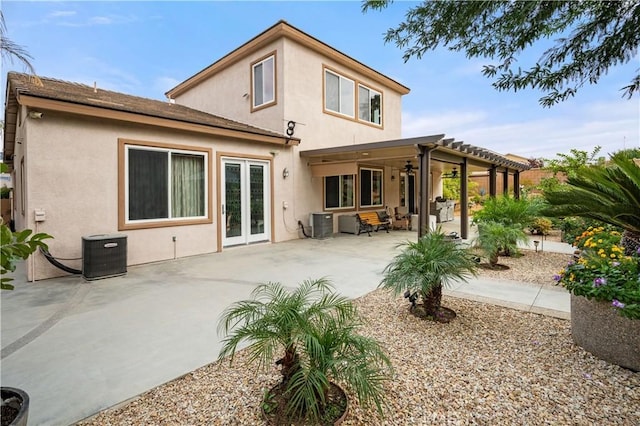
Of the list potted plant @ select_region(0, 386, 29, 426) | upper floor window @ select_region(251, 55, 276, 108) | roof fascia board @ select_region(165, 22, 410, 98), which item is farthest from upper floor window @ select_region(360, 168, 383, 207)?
potted plant @ select_region(0, 386, 29, 426)

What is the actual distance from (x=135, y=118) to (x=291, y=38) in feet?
20.1

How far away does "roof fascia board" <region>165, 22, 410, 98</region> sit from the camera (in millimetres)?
10688

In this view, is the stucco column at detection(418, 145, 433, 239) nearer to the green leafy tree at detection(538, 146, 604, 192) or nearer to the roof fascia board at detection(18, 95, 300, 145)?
the roof fascia board at detection(18, 95, 300, 145)

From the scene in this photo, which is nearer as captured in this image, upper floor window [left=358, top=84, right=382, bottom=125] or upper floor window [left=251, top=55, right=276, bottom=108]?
upper floor window [left=251, top=55, right=276, bottom=108]

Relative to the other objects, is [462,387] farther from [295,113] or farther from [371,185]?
[371,185]

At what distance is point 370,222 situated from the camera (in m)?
12.8

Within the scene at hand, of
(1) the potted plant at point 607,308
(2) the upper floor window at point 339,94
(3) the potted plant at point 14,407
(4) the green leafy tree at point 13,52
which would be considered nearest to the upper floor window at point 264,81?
(2) the upper floor window at point 339,94

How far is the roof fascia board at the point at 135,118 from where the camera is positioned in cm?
588

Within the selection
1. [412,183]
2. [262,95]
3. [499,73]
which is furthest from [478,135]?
[499,73]

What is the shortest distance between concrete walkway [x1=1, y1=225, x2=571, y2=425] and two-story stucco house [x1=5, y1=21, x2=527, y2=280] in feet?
3.93

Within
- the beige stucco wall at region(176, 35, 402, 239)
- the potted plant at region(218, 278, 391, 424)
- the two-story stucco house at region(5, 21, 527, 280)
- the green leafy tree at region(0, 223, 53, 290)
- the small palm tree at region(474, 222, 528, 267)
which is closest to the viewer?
the green leafy tree at region(0, 223, 53, 290)

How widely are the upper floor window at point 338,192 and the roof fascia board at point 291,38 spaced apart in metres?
4.53

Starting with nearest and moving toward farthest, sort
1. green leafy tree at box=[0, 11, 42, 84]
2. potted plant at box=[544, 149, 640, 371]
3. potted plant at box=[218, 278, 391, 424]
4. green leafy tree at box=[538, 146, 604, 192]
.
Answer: potted plant at box=[218, 278, 391, 424] < green leafy tree at box=[0, 11, 42, 84] < potted plant at box=[544, 149, 640, 371] < green leafy tree at box=[538, 146, 604, 192]

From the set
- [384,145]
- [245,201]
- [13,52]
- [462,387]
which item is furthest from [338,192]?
[13,52]
